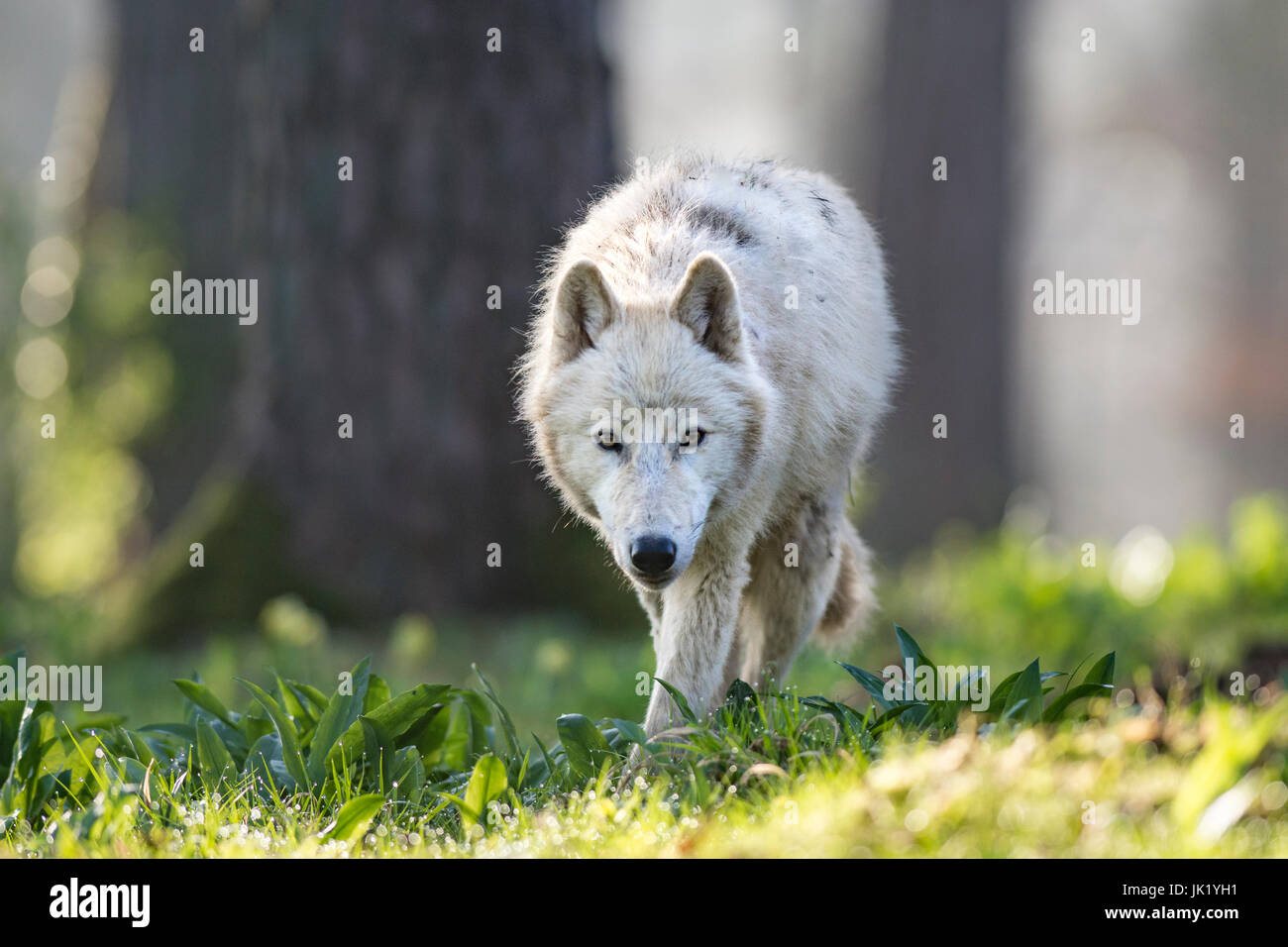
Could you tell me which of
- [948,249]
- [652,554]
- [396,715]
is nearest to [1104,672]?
[652,554]

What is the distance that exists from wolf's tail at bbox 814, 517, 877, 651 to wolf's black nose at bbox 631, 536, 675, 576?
2.45m

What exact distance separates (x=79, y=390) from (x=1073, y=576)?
10167 millimetres

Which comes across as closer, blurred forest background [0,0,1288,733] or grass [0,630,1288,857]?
grass [0,630,1288,857]

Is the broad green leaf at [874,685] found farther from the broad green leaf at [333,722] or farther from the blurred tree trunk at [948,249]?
the blurred tree trunk at [948,249]

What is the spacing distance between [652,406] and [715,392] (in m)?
0.25

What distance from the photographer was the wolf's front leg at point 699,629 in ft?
17.9

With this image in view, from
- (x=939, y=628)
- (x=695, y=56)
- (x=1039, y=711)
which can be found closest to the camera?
(x=1039, y=711)

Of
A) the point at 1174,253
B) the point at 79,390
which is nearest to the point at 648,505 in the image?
the point at 79,390

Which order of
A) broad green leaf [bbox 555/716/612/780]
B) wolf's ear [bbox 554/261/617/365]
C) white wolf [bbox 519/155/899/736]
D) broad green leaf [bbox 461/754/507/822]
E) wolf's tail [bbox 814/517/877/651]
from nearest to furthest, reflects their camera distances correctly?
broad green leaf [bbox 461/754/507/822] < broad green leaf [bbox 555/716/612/780] < white wolf [bbox 519/155/899/736] < wolf's ear [bbox 554/261/617/365] < wolf's tail [bbox 814/517/877/651]

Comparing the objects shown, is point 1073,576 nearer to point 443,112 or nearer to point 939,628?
point 939,628

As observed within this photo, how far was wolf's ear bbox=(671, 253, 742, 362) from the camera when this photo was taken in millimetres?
4996

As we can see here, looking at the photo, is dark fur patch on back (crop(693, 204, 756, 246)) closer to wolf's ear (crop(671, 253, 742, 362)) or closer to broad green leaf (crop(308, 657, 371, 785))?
wolf's ear (crop(671, 253, 742, 362))

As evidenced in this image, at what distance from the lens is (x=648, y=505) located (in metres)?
4.71

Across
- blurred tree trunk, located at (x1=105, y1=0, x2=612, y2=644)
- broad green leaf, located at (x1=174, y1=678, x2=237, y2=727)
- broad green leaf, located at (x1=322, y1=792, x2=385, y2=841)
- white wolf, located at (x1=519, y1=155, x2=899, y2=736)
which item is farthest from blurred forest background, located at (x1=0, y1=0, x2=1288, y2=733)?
broad green leaf, located at (x1=322, y1=792, x2=385, y2=841)
